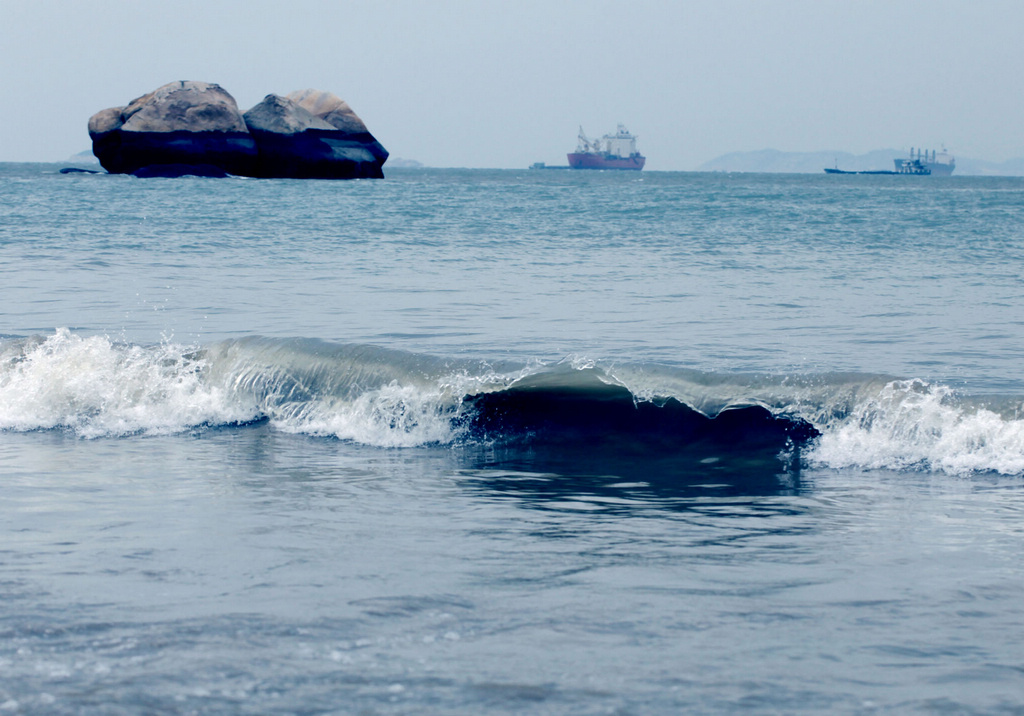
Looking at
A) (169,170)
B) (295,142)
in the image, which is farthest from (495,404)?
(295,142)

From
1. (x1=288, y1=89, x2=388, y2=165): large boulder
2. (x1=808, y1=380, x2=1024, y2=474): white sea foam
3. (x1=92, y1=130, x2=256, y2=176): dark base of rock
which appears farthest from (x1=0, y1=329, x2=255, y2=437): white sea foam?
(x1=288, y1=89, x2=388, y2=165): large boulder

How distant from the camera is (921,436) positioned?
774 cm

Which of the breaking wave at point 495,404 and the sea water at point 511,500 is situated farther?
the breaking wave at point 495,404

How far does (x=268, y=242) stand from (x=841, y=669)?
24.3 meters

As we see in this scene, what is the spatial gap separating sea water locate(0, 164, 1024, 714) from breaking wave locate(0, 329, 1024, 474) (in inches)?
1.2

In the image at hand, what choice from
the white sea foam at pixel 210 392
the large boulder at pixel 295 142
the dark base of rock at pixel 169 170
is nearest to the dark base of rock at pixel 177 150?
the dark base of rock at pixel 169 170

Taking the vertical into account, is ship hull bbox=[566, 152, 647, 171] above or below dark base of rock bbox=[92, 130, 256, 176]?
above

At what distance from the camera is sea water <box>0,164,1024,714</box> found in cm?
373

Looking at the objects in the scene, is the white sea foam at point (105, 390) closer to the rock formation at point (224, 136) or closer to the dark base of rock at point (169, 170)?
the rock formation at point (224, 136)

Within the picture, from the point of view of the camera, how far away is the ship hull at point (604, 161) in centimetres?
18638

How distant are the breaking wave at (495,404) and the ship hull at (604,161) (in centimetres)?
18018

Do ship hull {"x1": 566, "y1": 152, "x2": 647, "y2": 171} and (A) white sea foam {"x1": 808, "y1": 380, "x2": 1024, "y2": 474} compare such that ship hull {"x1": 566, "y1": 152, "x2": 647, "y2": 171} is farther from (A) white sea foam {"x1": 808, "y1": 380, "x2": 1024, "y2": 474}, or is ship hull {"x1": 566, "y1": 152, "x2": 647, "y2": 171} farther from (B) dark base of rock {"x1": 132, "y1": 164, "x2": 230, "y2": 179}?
(A) white sea foam {"x1": 808, "y1": 380, "x2": 1024, "y2": 474}

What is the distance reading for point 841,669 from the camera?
3.77 m

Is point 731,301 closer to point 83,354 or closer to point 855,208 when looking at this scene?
point 83,354
